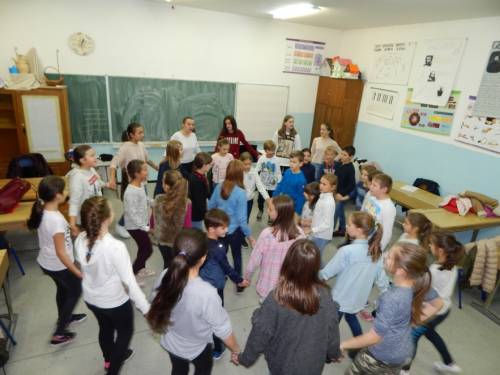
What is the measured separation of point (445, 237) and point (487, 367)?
58.8 inches

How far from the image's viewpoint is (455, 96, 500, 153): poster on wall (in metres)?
3.99

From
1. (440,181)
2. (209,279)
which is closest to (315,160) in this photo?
(440,181)

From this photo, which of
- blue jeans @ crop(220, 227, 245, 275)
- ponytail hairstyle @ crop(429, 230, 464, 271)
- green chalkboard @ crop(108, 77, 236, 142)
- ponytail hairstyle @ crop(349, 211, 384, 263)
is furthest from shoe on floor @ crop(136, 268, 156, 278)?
green chalkboard @ crop(108, 77, 236, 142)

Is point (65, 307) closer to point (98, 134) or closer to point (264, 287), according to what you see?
point (264, 287)

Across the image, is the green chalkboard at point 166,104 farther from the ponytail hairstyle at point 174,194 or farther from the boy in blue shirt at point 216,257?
the boy in blue shirt at point 216,257

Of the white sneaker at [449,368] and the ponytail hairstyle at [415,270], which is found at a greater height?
the ponytail hairstyle at [415,270]

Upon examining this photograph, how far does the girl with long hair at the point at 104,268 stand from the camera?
68.9 inches

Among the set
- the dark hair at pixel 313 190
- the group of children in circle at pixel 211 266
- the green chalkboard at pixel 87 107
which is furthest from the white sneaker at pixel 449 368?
the green chalkboard at pixel 87 107

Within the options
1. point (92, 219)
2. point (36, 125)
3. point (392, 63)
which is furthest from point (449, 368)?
point (36, 125)

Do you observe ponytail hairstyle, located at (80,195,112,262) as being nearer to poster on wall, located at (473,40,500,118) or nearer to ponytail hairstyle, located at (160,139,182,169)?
ponytail hairstyle, located at (160,139,182,169)

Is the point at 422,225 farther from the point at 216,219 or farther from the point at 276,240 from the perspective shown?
the point at 216,219

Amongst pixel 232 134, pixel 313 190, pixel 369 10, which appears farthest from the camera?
pixel 232 134

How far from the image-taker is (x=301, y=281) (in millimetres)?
1420

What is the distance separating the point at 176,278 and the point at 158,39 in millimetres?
5183
